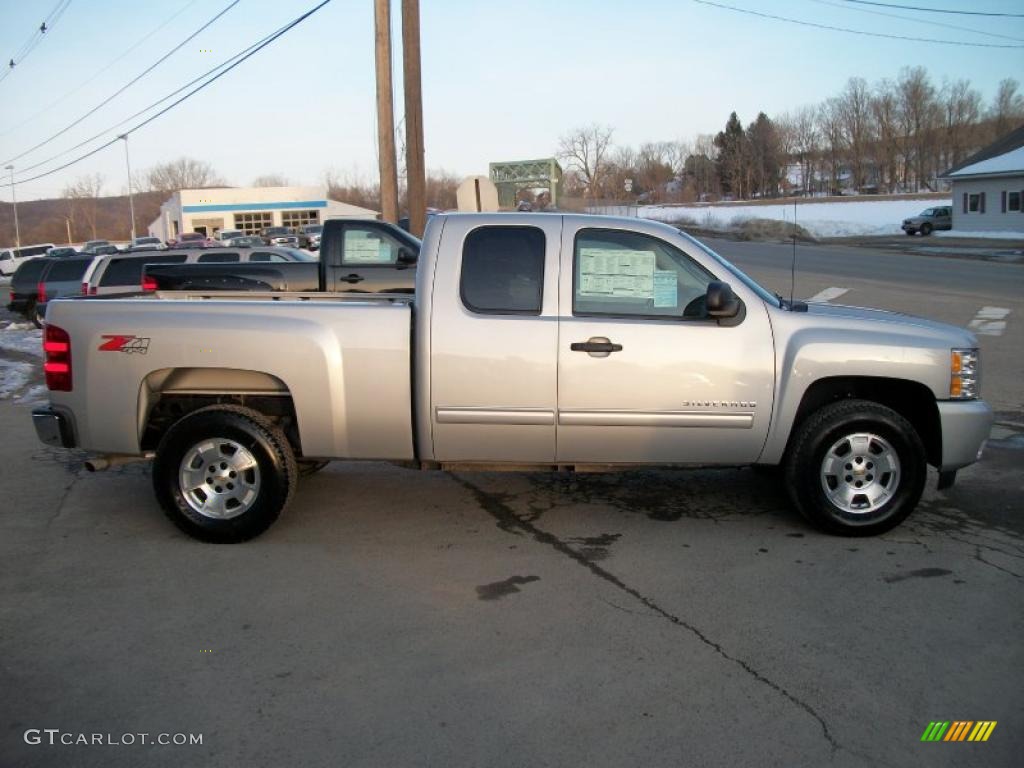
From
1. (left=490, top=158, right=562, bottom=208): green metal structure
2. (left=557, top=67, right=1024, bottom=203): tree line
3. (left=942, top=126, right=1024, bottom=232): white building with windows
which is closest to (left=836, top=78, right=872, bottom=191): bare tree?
(left=557, top=67, right=1024, bottom=203): tree line

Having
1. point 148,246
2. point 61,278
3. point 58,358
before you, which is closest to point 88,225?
point 148,246

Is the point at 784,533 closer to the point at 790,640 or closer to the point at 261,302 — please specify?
the point at 790,640

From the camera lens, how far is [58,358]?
5.48 metres

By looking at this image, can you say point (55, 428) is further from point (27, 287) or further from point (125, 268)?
point (27, 287)

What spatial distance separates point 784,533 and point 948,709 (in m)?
2.08

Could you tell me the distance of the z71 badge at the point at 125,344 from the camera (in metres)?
5.38

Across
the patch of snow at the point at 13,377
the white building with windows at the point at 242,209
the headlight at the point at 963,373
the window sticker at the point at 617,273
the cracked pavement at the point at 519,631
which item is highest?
the white building with windows at the point at 242,209

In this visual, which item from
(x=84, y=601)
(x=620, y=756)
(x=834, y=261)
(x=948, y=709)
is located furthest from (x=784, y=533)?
(x=834, y=261)

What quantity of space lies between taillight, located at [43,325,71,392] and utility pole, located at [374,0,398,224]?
433 inches

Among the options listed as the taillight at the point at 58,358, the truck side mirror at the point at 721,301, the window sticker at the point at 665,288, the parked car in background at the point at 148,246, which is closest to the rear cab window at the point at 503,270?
the window sticker at the point at 665,288

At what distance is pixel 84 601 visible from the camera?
4.66 metres

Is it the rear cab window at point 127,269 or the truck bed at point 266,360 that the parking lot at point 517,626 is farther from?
the rear cab window at point 127,269

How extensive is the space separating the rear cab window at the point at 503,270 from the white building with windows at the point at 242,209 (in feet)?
263

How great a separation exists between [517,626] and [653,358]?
1840 millimetres
